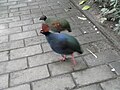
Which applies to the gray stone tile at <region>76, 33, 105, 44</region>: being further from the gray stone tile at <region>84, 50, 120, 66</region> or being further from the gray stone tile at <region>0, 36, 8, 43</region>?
the gray stone tile at <region>0, 36, 8, 43</region>

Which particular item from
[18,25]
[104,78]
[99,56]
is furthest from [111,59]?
[18,25]

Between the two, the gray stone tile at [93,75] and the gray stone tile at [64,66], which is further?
the gray stone tile at [64,66]

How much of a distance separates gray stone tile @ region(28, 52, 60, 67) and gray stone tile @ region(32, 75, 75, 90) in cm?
49

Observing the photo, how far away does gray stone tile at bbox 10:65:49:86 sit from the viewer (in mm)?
3135

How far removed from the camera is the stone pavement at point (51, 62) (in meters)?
2.99

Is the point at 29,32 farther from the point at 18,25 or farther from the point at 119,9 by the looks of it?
the point at 119,9

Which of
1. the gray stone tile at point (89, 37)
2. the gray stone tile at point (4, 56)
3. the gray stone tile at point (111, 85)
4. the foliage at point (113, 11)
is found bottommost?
the gray stone tile at point (4, 56)

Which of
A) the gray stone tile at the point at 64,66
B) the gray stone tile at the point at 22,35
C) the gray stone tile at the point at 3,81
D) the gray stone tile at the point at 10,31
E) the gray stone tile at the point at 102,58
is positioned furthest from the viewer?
the gray stone tile at the point at 10,31

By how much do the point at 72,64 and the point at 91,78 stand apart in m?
0.45

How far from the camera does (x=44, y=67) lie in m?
3.38

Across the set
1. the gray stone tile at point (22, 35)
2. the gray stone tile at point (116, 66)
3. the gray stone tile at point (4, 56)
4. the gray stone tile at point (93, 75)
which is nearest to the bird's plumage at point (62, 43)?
the gray stone tile at point (93, 75)

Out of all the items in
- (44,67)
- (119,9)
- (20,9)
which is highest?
(119,9)

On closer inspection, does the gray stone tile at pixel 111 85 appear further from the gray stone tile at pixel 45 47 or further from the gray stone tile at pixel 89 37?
the gray stone tile at pixel 45 47

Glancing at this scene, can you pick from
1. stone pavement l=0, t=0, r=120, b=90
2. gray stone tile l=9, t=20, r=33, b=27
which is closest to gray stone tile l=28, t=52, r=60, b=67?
stone pavement l=0, t=0, r=120, b=90
